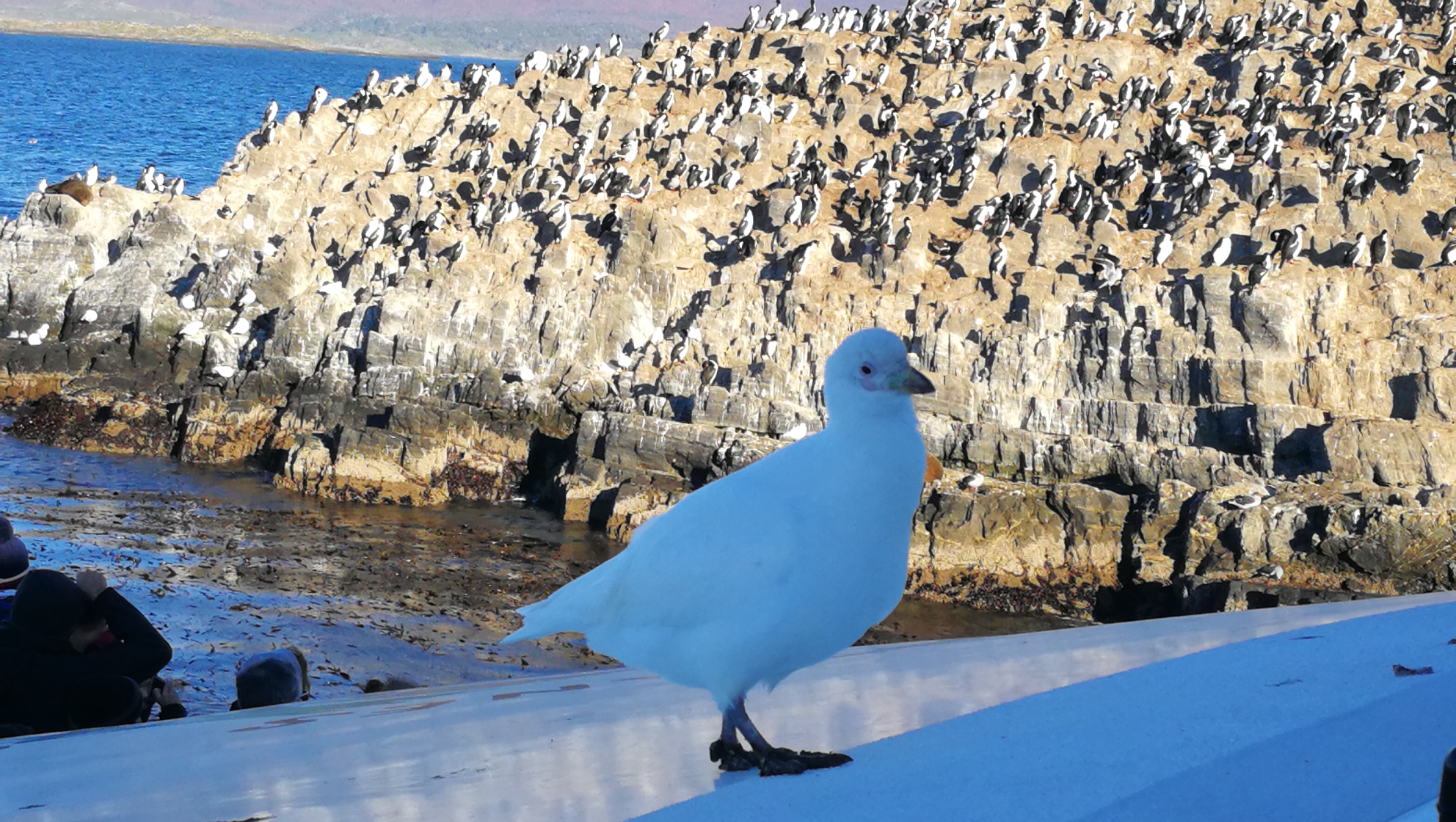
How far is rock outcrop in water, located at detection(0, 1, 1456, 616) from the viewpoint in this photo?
58.2 ft

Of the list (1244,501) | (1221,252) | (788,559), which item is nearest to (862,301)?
(1221,252)

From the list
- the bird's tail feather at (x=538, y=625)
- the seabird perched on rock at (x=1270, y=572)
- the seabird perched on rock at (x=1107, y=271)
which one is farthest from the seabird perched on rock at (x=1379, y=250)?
the bird's tail feather at (x=538, y=625)

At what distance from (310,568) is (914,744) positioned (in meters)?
14.9

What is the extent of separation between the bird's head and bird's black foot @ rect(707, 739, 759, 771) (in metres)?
0.87

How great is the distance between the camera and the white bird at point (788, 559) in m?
2.75

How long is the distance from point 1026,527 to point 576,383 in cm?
820

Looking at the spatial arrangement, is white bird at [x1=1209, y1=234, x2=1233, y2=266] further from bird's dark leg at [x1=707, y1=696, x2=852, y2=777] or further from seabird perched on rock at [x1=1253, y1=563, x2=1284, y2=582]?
bird's dark leg at [x1=707, y1=696, x2=852, y2=777]

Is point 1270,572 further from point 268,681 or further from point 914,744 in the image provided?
point 914,744

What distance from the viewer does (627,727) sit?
3.51m

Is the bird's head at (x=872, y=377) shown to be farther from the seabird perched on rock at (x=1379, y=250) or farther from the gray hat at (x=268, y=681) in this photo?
the seabird perched on rock at (x=1379, y=250)

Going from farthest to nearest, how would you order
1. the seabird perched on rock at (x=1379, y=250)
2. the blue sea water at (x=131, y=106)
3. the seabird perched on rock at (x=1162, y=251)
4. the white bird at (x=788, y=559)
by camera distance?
1. the blue sea water at (x=131, y=106)
2. the seabird perched on rock at (x=1162, y=251)
3. the seabird perched on rock at (x=1379, y=250)
4. the white bird at (x=788, y=559)

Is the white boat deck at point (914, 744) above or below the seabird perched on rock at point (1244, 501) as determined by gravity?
above

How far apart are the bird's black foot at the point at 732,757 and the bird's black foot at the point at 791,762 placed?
0.14 ft

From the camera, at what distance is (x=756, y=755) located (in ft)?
9.48
